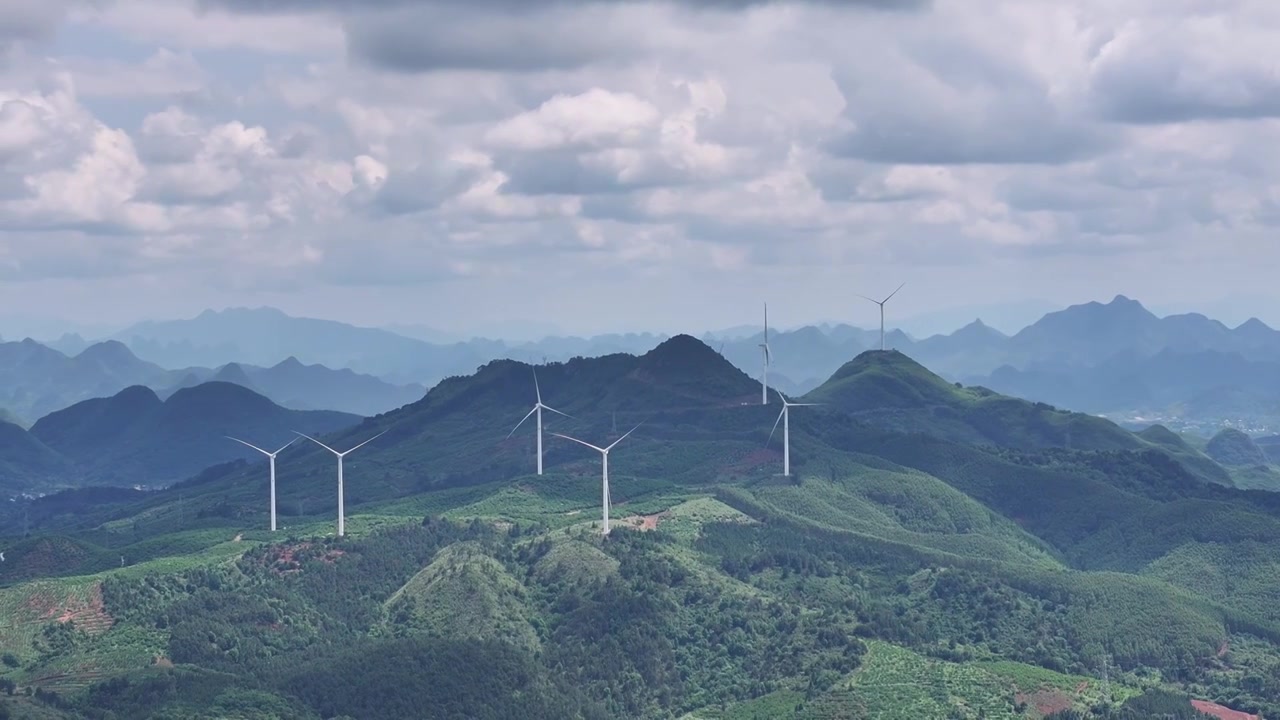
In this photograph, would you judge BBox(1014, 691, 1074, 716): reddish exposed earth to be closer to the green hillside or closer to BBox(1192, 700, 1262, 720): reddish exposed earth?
the green hillside

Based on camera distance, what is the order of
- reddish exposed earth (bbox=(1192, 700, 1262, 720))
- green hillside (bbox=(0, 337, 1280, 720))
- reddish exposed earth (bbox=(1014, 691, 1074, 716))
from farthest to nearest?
1. reddish exposed earth (bbox=(1192, 700, 1262, 720))
2. green hillside (bbox=(0, 337, 1280, 720))
3. reddish exposed earth (bbox=(1014, 691, 1074, 716))

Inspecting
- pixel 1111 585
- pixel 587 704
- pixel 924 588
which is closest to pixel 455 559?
pixel 587 704

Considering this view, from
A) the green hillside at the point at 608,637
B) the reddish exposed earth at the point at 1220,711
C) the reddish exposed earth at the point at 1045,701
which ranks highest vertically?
the green hillside at the point at 608,637

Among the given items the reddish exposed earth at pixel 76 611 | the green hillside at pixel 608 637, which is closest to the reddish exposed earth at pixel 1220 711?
the green hillside at pixel 608 637

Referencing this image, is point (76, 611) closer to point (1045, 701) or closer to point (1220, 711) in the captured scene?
point (1045, 701)

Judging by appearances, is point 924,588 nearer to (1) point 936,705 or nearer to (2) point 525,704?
(1) point 936,705

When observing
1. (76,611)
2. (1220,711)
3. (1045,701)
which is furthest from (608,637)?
(1220,711)

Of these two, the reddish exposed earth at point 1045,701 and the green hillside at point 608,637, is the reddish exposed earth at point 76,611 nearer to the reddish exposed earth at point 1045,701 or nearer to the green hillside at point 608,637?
the green hillside at point 608,637

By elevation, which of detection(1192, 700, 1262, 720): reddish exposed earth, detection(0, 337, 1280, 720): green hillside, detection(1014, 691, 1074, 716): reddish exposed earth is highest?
detection(0, 337, 1280, 720): green hillside

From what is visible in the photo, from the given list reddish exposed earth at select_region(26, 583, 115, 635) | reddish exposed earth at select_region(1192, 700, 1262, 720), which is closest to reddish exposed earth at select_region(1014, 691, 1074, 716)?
reddish exposed earth at select_region(1192, 700, 1262, 720)
